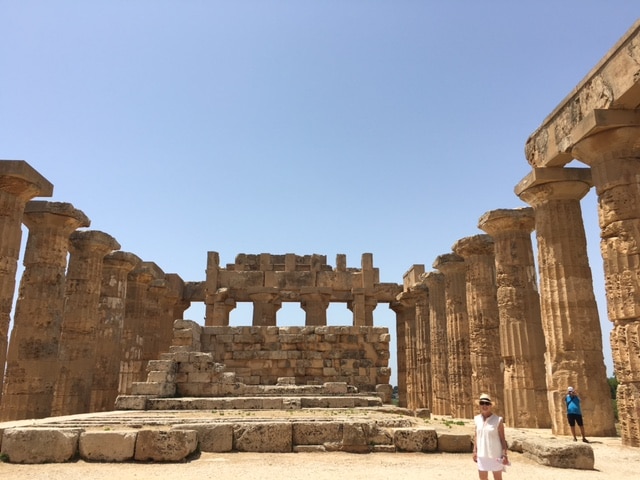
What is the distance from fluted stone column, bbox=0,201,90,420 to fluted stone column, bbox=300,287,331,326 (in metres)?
13.6

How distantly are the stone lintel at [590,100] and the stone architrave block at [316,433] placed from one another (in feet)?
23.1

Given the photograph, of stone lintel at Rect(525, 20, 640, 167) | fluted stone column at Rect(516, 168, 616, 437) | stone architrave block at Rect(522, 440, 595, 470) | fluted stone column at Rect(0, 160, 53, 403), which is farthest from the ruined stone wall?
stone architrave block at Rect(522, 440, 595, 470)

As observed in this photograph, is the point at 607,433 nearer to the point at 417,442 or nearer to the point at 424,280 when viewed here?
the point at 417,442

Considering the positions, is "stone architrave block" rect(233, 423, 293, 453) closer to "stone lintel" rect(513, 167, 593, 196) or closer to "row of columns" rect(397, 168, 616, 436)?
"row of columns" rect(397, 168, 616, 436)

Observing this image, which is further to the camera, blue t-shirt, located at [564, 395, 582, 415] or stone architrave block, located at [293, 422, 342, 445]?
blue t-shirt, located at [564, 395, 582, 415]

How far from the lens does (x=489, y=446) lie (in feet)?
17.7

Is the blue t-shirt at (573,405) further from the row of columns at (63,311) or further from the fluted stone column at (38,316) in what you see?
the fluted stone column at (38,316)

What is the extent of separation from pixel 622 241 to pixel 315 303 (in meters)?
19.7

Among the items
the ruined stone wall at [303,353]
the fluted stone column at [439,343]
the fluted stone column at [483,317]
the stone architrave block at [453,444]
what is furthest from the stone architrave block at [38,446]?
the fluted stone column at [439,343]

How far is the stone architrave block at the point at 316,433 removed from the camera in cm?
851

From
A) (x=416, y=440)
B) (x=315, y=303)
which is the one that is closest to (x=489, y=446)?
(x=416, y=440)

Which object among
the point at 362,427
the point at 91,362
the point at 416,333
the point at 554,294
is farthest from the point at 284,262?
the point at 362,427

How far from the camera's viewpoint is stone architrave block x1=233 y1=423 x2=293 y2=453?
8336 millimetres

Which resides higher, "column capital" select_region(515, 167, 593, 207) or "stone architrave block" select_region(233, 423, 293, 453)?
"column capital" select_region(515, 167, 593, 207)
